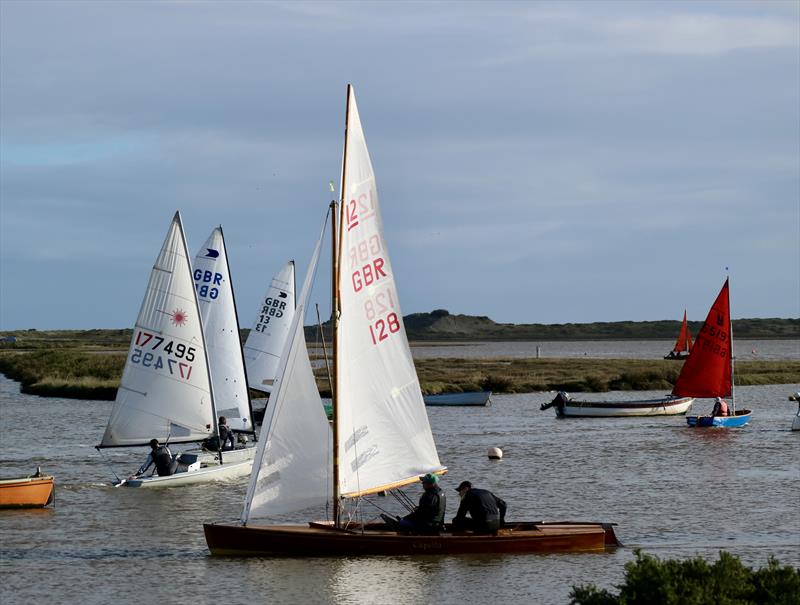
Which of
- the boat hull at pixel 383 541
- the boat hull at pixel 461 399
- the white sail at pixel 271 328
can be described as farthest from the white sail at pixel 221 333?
the boat hull at pixel 461 399

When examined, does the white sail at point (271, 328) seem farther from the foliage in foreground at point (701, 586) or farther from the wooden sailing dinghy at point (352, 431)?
the foliage in foreground at point (701, 586)

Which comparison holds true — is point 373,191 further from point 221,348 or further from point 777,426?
point 777,426

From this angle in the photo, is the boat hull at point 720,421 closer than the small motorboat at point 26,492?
No

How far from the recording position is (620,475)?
135 ft

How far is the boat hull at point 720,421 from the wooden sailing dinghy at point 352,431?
32055mm

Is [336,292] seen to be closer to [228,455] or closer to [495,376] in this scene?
[228,455]

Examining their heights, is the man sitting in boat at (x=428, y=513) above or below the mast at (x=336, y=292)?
below

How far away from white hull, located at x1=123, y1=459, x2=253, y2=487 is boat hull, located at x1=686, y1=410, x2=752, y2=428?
2444 centimetres

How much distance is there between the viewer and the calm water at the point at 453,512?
76.5 ft

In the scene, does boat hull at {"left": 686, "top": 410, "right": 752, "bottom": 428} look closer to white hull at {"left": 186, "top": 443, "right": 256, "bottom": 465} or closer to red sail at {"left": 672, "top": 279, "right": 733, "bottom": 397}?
red sail at {"left": 672, "top": 279, "right": 733, "bottom": 397}

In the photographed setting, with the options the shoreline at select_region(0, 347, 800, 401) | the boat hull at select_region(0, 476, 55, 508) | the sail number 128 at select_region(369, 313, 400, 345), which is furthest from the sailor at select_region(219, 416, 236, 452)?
the shoreline at select_region(0, 347, 800, 401)

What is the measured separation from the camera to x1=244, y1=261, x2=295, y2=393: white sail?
53.8m

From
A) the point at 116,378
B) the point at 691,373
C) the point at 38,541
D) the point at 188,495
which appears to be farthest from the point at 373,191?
the point at 116,378

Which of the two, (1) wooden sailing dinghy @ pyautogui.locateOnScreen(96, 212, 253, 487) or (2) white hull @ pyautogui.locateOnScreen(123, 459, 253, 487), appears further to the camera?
(1) wooden sailing dinghy @ pyautogui.locateOnScreen(96, 212, 253, 487)
